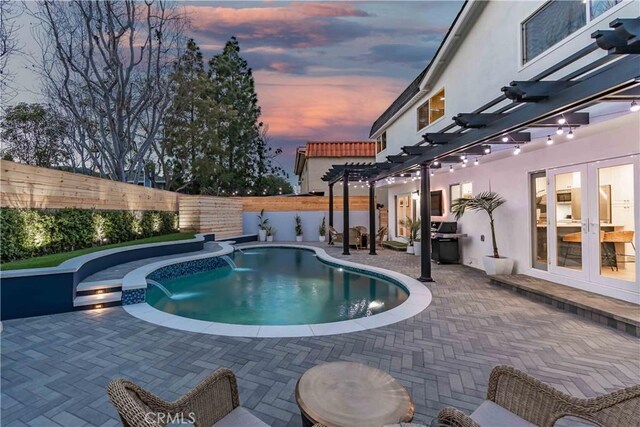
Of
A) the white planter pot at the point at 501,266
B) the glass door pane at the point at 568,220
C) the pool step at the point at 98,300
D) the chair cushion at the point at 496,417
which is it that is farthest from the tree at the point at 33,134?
the glass door pane at the point at 568,220

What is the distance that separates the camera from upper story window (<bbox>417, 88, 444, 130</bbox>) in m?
9.38

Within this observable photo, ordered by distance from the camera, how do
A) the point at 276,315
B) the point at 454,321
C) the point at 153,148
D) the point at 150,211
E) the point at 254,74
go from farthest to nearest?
the point at 254,74
the point at 153,148
the point at 150,211
the point at 276,315
the point at 454,321

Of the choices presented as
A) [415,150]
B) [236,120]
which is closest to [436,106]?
[415,150]

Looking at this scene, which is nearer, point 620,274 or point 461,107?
point 620,274

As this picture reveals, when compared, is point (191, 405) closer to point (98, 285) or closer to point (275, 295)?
point (98, 285)

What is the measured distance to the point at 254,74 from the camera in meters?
23.3

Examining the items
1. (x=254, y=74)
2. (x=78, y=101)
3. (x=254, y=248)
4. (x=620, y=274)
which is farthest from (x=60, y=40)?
(x=620, y=274)

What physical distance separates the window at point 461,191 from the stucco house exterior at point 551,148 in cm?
13

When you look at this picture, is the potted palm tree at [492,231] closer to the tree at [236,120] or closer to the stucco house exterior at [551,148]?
the stucco house exterior at [551,148]

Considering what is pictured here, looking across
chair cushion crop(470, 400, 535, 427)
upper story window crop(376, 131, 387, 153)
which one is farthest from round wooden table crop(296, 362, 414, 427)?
upper story window crop(376, 131, 387, 153)

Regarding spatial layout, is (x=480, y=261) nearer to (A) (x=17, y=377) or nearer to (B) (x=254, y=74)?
(A) (x=17, y=377)

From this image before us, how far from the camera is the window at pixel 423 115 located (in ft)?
33.4

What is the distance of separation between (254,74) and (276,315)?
871 inches

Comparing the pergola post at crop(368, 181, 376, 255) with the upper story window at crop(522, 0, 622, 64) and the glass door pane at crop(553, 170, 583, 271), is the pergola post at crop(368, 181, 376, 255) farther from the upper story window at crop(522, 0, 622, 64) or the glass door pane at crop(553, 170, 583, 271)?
the upper story window at crop(522, 0, 622, 64)
